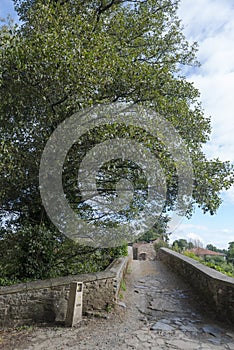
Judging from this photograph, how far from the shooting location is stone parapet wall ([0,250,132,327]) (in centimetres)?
395

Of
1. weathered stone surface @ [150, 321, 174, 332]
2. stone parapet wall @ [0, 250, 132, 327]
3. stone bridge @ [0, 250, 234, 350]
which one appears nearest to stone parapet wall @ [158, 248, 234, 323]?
stone bridge @ [0, 250, 234, 350]

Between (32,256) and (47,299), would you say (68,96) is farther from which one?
(47,299)

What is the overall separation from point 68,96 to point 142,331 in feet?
12.5

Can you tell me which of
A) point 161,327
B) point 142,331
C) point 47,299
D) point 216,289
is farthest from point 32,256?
point 216,289

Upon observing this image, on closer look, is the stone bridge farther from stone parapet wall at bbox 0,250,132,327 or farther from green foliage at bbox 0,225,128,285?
green foliage at bbox 0,225,128,285

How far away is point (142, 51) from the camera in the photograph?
6.01 metres

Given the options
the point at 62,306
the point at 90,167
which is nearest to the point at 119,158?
the point at 90,167

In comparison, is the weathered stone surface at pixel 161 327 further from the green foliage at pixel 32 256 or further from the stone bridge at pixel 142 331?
the green foliage at pixel 32 256

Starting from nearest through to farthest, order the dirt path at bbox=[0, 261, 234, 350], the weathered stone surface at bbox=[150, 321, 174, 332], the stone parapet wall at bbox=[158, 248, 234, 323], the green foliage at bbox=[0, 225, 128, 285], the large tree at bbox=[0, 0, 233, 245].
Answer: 1. the dirt path at bbox=[0, 261, 234, 350]
2. the weathered stone surface at bbox=[150, 321, 174, 332]
3. the stone parapet wall at bbox=[158, 248, 234, 323]
4. the large tree at bbox=[0, 0, 233, 245]
5. the green foliage at bbox=[0, 225, 128, 285]

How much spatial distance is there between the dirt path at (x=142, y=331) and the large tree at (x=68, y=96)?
80.5 inches

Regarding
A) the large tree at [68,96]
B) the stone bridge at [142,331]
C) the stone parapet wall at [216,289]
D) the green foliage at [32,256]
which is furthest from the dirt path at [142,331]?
the large tree at [68,96]

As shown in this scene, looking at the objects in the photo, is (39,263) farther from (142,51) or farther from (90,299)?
(142,51)

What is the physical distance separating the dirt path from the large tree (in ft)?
6.71

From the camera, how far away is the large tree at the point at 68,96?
4.14 m
